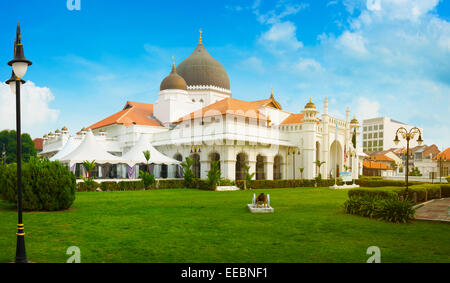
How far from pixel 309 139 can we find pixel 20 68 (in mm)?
33560

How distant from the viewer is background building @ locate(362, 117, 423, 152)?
332ft

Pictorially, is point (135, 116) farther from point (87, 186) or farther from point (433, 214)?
point (433, 214)

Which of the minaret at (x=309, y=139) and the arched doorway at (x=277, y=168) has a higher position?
the minaret at (x=309, y=139)

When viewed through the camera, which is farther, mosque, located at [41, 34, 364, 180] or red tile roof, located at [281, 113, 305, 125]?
red tile roof, located at [281, 113, 305, 125]

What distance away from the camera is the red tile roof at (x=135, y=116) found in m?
42.6

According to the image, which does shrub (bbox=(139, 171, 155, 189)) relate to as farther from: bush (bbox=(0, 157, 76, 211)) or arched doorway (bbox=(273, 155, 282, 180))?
arched doorway (bbox=(273, 155, 282, 180))

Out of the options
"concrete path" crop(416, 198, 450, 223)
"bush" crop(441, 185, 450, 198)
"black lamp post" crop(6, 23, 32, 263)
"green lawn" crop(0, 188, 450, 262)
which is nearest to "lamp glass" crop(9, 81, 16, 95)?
"black lamp post" crop(6, 23, 32, 263)

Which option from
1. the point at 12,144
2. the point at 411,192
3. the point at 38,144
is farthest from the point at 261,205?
the point at 38,144

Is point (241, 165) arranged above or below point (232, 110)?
below

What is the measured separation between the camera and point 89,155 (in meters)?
30.1

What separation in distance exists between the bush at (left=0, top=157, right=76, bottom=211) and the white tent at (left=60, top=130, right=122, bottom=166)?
15.6m

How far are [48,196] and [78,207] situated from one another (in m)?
1.95

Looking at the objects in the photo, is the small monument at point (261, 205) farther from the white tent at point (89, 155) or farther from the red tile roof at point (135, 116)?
the red tile roof at point (135, 116)

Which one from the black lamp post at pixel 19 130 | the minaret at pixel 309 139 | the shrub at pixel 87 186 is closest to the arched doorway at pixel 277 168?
the minaret at pixel 309 139
